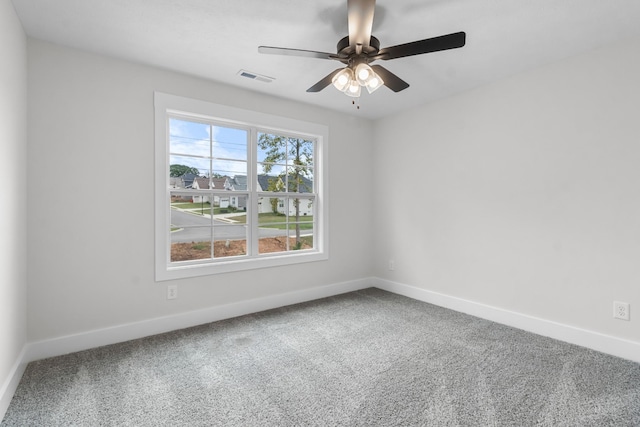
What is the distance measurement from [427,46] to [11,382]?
10.8 ft

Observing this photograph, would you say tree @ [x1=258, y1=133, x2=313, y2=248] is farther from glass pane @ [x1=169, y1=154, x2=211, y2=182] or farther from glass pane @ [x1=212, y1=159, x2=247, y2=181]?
glass pane @ [x1=169, y1=154, x2=211, y2=182]

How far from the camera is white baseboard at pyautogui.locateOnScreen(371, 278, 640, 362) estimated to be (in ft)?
7.97

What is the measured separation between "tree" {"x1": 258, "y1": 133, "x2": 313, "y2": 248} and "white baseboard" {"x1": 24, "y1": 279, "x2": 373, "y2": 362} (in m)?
0.70

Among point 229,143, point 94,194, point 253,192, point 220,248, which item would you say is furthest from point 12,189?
point 253,192

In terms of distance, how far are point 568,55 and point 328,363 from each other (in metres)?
3.24

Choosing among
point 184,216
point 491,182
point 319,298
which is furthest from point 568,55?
point 184,216

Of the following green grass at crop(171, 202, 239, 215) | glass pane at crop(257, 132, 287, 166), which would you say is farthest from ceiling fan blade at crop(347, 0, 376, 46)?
green grass at crop(171, 202, 239, 215)

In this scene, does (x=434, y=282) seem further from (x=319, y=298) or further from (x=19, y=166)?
(x=19, y=166)

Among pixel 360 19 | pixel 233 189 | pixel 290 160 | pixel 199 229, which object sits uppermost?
pixel 360 19

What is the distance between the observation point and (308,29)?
2.27 m

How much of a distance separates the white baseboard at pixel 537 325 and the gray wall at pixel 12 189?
3757mm

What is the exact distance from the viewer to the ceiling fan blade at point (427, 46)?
5.76 feet

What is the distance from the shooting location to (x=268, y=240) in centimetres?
379

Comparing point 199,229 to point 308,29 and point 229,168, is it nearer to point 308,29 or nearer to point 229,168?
point 229,168
